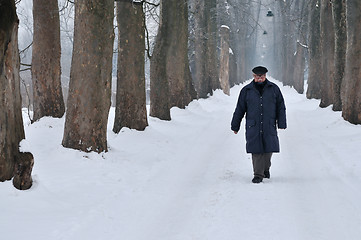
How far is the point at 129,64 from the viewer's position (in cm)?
996

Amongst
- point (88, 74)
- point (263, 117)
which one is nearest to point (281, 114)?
point (263, 117)

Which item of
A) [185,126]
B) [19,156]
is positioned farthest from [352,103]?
[19,156]

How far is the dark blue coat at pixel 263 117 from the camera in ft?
21.9

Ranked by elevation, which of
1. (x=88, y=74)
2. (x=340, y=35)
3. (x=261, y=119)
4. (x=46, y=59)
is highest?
(x=340, y=35)

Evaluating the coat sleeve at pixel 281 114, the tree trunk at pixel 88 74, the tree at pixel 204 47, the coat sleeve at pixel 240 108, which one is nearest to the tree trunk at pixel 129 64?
the tree trunk at pixel 88 74

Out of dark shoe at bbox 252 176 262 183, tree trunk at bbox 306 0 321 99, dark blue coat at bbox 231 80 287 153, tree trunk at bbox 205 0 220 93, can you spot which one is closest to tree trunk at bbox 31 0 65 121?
dark blue coat at bbox 231 80 287 153

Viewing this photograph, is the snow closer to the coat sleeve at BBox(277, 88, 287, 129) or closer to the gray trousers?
the gray trousers

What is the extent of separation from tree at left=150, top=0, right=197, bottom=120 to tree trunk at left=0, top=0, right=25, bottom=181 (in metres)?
7.39

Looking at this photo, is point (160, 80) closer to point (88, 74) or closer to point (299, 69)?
point (88, 74)

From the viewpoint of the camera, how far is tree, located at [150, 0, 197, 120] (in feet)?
41.4

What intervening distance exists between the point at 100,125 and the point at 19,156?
8.31 ft

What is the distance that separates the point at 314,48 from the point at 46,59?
580 inches

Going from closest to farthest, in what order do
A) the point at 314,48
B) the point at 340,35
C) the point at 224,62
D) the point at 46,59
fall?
the point at 46,59
the point at 340,35
the point at 314,48
the point at 224,62

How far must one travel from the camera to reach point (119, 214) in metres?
5.23
